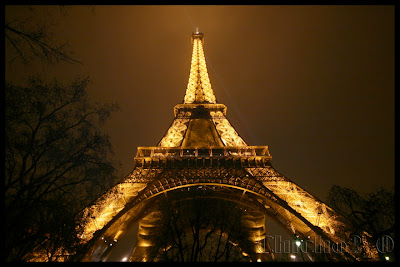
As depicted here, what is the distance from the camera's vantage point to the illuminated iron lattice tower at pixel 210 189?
11.3 meters

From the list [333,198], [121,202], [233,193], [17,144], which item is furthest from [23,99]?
[233,193]

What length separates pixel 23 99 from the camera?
23.1 ft

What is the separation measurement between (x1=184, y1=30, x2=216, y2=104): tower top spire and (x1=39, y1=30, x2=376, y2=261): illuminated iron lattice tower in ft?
11.9

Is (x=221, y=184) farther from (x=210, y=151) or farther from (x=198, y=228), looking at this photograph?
(x=198, y=228)

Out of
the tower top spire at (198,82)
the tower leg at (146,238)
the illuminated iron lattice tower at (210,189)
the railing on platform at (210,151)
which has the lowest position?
the tower leg at (146,238)

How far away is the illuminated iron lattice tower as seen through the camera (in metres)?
11.3

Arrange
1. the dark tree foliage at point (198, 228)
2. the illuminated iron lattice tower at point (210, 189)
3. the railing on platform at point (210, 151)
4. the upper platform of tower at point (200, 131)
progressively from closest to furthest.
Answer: the dark tree foliage at point (198, 228) < the illuminated iron lattice tower at point (210, 189) < the railing on platform at point (210, 151) < the upper platform of tower at point (200, 131)

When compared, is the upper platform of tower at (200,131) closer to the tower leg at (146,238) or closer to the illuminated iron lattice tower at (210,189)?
the illuminated iron lattice tower at (210,189)

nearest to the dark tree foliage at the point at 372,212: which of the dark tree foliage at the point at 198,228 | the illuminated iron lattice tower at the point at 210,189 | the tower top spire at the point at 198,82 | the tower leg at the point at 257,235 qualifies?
the illuminated iron lattice tower at the point at 210,189

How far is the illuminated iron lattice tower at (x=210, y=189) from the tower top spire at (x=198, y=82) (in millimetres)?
3632

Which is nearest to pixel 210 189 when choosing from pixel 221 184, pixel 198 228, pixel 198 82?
pixel 221 184

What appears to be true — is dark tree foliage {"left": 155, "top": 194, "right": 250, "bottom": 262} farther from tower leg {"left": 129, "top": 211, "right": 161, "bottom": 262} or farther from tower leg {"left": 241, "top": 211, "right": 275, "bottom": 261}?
tower leg {"left": 129, "top": 211, "right": 161, "bottom": 262}
